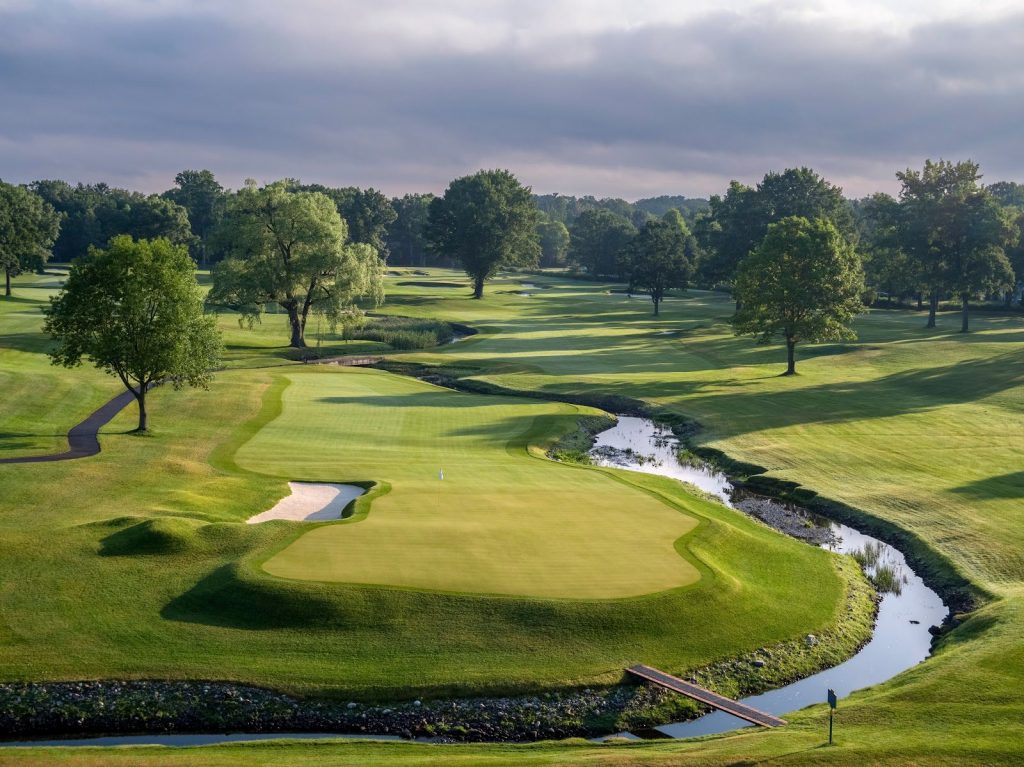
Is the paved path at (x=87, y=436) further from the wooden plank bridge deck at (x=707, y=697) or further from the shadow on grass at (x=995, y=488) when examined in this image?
the shadow on grass at (x=995, y=488)

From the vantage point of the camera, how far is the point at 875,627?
25891 millimetres

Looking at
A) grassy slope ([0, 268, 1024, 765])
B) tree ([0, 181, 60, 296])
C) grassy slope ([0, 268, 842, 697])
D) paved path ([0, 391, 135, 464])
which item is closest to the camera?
grassy slope ([0, 268, 1024, 765])

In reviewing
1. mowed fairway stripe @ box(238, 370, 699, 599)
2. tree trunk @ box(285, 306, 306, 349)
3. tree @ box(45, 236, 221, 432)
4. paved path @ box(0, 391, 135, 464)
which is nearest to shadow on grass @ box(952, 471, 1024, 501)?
mowed fairway stripe @ box(238, 370, 699, 599)

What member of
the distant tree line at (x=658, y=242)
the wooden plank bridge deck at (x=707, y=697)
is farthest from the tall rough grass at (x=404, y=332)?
the wooden plank bridge deck at (x=707, y=697)

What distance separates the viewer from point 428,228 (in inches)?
5763

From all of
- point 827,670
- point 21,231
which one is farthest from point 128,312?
point 21,231

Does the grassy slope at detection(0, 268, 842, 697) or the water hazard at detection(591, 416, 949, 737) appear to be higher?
the grassy slope at detection(0, 268, 842, 697)

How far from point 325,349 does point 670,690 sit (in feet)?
214

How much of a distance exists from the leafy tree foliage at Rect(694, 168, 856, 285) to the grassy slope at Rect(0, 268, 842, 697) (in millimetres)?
86143

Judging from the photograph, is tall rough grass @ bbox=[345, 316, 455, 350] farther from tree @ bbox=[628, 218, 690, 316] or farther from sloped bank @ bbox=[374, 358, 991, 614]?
tree @ bbox=[628, 218, 690, 316]

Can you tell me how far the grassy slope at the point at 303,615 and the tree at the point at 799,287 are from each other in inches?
1714

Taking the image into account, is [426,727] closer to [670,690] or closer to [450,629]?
Answer: [450,629]

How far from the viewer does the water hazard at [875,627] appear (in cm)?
2128

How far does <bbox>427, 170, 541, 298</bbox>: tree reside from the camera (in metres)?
141
